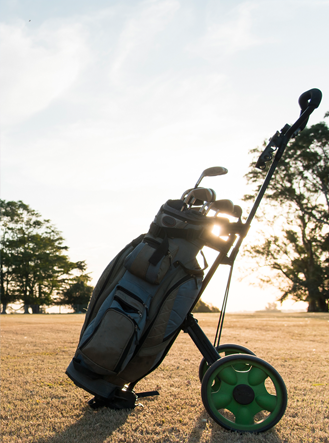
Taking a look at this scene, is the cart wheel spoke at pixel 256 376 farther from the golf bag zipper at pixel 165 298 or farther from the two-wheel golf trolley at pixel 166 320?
the golf bag zipper at pixel 165 298

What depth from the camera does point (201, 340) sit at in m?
2.84

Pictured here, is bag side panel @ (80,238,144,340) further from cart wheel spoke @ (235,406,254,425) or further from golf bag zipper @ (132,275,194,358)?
cart wheel spoke @ (235,406,254,425)

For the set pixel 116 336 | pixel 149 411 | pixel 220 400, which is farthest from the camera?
pixel 149 411

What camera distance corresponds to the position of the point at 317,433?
251cm

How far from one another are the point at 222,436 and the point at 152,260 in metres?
1.19

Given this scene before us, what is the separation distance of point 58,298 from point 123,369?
166ft

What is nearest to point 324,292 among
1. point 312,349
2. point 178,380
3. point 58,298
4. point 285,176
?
point 285,176

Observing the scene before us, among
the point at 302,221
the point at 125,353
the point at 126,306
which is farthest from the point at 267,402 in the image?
the point at 302,221

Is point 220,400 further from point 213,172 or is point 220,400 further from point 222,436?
point 213,172

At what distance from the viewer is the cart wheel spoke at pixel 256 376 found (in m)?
2.66

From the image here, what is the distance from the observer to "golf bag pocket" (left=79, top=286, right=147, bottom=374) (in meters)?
2.43

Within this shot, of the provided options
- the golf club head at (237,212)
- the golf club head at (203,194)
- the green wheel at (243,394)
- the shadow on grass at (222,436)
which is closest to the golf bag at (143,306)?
the golf club head at (203,194)

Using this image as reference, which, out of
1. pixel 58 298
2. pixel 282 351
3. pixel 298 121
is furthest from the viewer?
pixel 58 298

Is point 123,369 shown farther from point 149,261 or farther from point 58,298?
point 58,298
